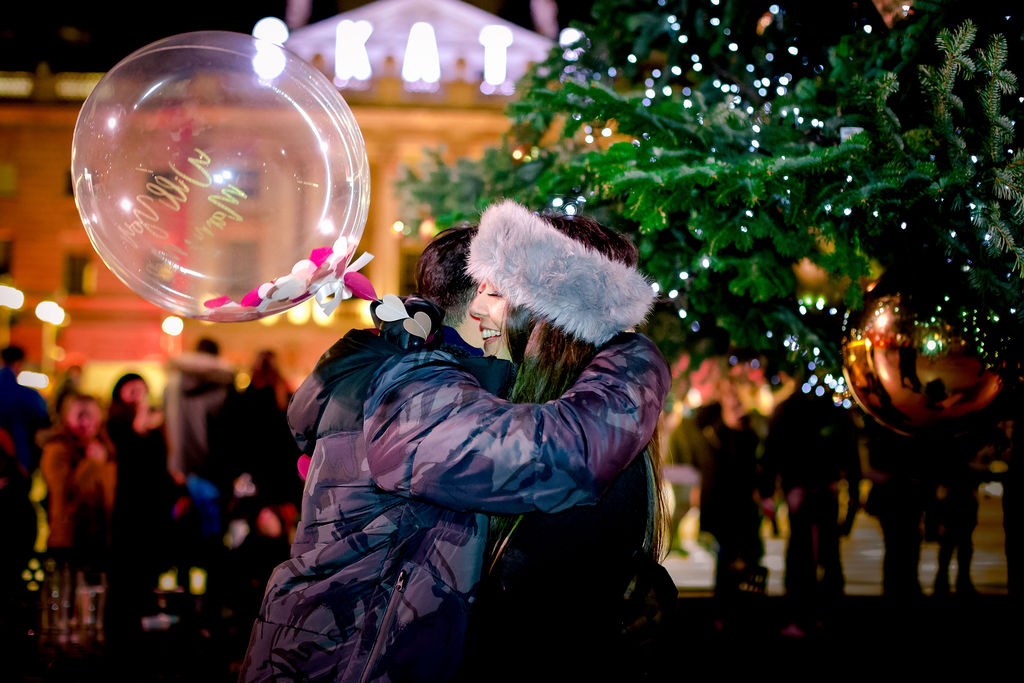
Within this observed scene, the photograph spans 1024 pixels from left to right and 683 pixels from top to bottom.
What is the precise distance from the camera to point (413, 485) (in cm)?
145

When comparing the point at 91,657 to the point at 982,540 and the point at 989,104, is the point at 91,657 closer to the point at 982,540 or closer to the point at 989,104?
the point at 989,104

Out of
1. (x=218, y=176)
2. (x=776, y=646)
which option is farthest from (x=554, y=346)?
(x=776, y=646)

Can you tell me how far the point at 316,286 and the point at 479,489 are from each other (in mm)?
699

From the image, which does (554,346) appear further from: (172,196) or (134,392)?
(134,392)

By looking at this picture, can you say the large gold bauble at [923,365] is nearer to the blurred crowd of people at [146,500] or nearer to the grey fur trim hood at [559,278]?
the grey fur trim hood at [559,278]

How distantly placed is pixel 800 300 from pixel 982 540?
7.11m

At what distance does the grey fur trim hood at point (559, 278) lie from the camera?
5.15 feet

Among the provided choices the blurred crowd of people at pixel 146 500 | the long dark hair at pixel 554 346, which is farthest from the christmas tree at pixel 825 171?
the blurred crowd of people at pixel 146 500

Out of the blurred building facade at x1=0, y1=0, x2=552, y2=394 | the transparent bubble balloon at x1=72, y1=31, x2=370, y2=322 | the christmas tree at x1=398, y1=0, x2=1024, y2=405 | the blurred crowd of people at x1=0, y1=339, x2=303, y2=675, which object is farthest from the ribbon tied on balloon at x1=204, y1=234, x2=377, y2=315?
the blurred building facade at x1=0, y1=0, x2=552, y2=394

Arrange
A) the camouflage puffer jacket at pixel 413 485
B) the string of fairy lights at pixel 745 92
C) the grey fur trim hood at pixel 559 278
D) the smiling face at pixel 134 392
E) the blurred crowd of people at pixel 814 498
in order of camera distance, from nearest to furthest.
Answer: the camouflage puffer jacket at pixel 413 485, the grey fur trim hood at pixel 559 278, the string of fairy lights at pixel 745 92, the smiling face at pixel 134 392, the blurred crowd of people at pixel 814 498

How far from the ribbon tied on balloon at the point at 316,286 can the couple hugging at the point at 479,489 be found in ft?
0.52

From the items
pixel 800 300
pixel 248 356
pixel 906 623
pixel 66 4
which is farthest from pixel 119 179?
pixel 66 4

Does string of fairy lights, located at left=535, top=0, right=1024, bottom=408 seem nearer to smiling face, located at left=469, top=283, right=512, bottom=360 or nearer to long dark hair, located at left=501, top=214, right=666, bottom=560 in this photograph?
long dark hair, located at left=501, top=214, right=666, bottom=560

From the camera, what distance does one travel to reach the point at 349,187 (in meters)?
1.94
